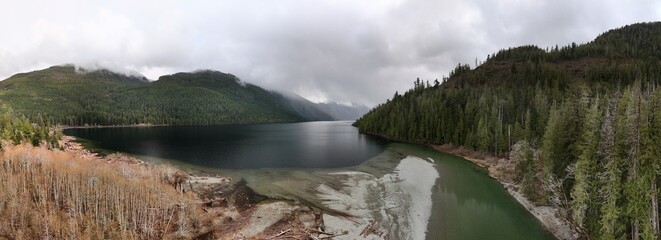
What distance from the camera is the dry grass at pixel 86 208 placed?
1019 inches

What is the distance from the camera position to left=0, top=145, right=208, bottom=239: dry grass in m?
25.9

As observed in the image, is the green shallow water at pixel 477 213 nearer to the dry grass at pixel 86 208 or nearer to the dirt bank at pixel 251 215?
the dirt bank at pixel 251 215

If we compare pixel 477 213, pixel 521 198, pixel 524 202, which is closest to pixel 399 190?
pixel 477 213

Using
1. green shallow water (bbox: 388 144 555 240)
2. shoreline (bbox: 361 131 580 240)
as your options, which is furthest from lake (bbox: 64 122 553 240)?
shoreline (bbox: 361 131 580 240)

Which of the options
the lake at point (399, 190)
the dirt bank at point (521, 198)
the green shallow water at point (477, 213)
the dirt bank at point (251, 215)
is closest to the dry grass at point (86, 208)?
the dirt bank at point (251, 215)

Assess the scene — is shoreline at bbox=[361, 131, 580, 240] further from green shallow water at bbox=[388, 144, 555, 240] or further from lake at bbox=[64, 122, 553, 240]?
lake at bbox=[64, 122, 553, 240]

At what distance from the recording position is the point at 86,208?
30.3 meters

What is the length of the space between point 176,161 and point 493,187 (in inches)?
2895

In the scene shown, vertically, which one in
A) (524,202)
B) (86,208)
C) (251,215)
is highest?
(86,208)

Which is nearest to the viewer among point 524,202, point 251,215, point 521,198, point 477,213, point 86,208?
point 86,208

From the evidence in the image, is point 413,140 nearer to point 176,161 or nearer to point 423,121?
point 423,121

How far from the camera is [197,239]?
1173 inches

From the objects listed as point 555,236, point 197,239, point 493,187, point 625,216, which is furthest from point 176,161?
point 625,216

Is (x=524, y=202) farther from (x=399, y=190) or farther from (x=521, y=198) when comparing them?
(x=399, y=190)
